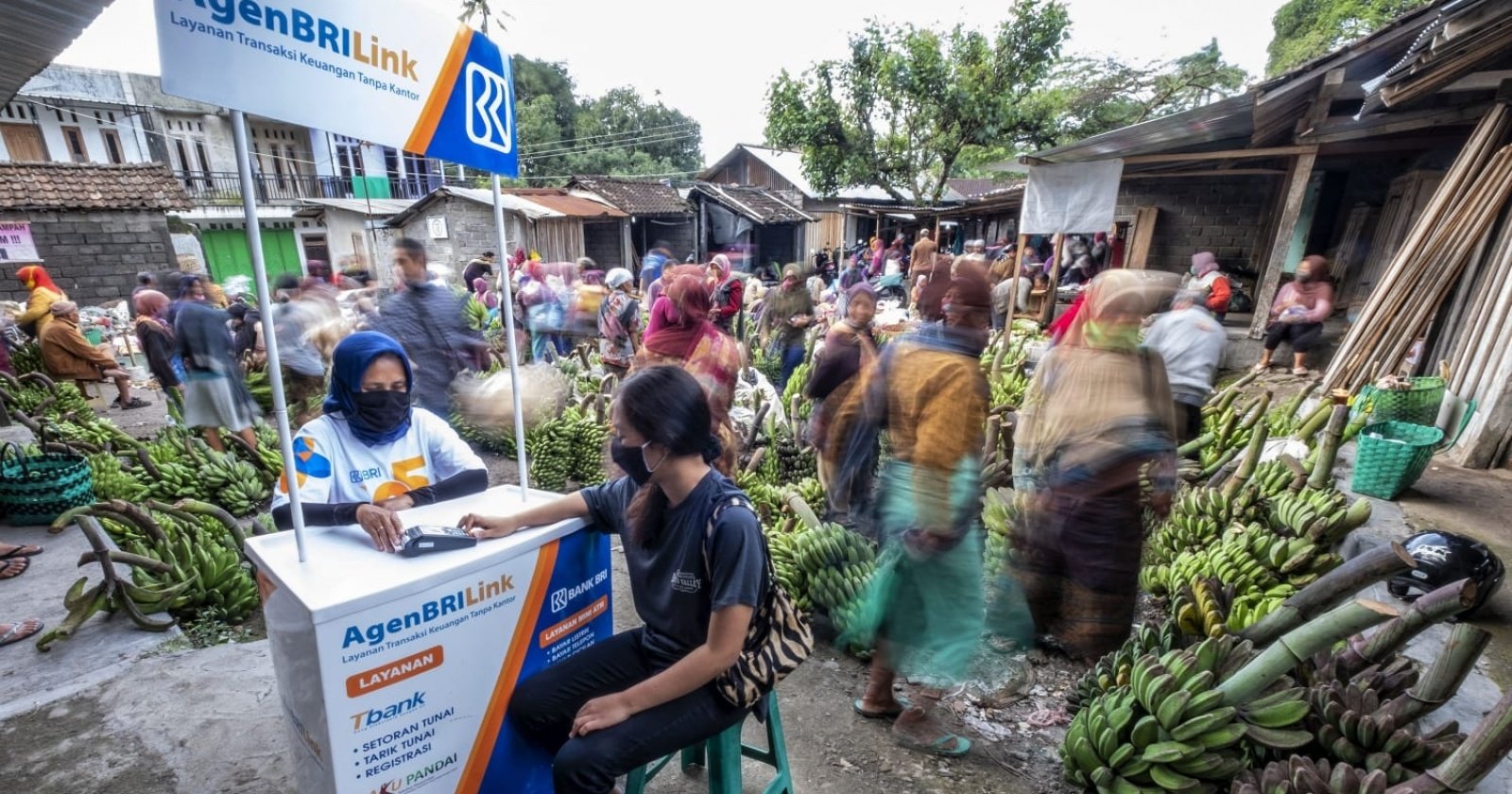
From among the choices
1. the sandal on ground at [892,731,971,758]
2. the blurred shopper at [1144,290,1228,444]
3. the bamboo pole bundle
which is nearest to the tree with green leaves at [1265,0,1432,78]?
the bamboo pole bundle

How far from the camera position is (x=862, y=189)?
2245 centimetres

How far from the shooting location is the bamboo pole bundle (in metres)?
5.14

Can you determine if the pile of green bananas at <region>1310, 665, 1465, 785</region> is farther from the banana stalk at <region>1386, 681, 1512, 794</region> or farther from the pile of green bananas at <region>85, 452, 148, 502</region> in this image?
the pile of green bananas at <region>85, 452, 148, 502</region>

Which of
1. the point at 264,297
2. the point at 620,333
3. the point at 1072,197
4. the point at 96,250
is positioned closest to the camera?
the point at 264,297

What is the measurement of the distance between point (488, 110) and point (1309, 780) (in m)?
3.30

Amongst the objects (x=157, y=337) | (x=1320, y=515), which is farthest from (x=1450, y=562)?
(x=157, y=337)

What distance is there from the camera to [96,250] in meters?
11.9

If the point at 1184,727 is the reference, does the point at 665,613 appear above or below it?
above

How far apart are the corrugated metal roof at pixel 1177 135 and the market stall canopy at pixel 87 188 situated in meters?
15.5

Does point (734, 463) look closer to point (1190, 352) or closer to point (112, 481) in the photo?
point (1190, 352)

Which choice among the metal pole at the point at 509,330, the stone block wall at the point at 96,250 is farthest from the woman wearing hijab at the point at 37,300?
the metal pole at the point at 509,330

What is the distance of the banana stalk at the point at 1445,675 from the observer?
1876 mm

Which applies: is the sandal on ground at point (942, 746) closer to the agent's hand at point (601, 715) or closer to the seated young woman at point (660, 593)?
the seated young woman at point (660, 593)

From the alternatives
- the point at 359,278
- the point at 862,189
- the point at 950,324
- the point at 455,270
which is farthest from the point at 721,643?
the point at 862,189
